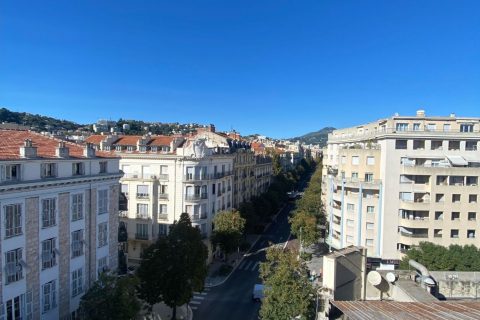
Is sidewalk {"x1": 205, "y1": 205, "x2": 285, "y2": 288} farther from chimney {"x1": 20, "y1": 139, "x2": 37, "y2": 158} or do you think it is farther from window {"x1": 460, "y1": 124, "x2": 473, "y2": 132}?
window {"x1": 460, "y1": 124, "x2": 473, "y2": 132}

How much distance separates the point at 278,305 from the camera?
2600 centimetres

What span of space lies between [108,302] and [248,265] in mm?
31869

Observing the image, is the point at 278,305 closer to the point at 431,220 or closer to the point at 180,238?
the point at 180,238

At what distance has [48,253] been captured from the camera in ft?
86.1

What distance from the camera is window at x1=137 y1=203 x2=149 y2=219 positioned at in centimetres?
5122

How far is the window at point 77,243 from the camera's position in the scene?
2888 centimetres

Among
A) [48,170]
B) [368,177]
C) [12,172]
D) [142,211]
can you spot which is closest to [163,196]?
[142,211]

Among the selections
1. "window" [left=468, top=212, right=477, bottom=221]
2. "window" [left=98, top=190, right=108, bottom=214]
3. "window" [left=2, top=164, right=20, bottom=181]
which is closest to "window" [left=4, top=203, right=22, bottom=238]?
"window" [left=2, top=164, right=20, bottom=181]

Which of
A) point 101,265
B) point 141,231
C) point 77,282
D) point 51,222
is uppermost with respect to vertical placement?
point 51,222

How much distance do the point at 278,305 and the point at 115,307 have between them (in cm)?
1044

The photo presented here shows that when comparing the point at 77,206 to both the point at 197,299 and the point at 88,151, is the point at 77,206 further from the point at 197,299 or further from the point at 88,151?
the point at 197,299

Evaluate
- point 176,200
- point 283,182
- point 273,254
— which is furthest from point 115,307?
point 283,182

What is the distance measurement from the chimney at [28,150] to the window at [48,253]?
229 inches

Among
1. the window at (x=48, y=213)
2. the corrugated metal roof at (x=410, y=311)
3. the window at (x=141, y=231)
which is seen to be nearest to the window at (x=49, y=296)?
the window at (x=48, y=213)
